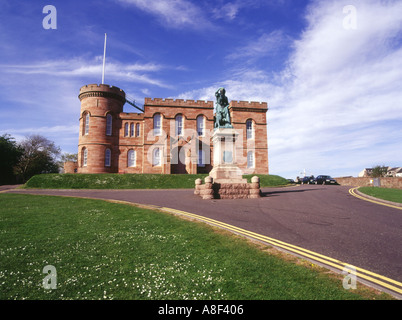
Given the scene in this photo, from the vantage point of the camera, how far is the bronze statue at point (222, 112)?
17422 millimetres

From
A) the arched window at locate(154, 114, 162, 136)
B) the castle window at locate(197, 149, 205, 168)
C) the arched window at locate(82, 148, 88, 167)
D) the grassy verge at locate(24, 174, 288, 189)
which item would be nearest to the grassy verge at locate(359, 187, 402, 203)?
the grassy verge at locate(24, 174, 288, 189)

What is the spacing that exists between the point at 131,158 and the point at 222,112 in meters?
23.4

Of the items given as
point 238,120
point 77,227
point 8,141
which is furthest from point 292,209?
point 8,141

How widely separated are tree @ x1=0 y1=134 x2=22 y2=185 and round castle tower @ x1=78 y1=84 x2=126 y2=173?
15078mm

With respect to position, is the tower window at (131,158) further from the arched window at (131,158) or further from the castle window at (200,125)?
the castle window at (200,125)

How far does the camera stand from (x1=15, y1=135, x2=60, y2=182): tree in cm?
4316

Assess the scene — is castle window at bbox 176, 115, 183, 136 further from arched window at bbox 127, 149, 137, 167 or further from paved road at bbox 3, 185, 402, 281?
paved road at bbox 3, 185, 402, 281

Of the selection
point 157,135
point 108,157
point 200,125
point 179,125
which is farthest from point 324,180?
point 108,157

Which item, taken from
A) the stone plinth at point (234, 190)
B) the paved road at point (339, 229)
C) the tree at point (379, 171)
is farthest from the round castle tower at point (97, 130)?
the tree at point (379, 171)

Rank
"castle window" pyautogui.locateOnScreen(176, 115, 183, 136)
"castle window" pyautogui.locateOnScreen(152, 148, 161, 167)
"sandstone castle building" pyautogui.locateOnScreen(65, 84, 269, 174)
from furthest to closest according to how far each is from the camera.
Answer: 1. "castle window" pyautogui.locateOnScreen(176, 115, 183, 136)
2. "castle window" pyautogui.locateOnScreen(152, 148, 161, 167)
3. "sandstone castle building" pyautogui.locateOnScreen(65, 84, 269, 174)
